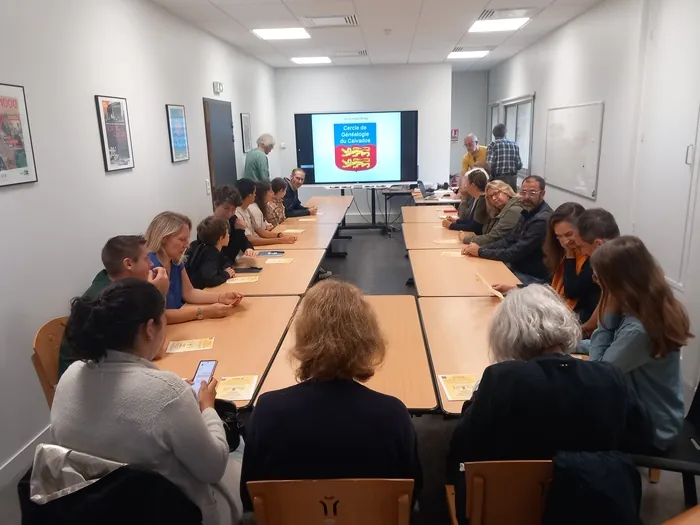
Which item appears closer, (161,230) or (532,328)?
(532,328)

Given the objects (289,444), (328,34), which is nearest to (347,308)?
(289,444)

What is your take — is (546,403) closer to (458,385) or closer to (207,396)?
(458,385)

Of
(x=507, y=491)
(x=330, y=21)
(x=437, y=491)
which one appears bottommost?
(x=437, y=491)

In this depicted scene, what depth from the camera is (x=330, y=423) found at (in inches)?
51.3

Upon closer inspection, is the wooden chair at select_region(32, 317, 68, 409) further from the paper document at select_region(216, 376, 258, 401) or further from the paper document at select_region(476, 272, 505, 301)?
the paper document at select_region(476, 272, 505, 301)

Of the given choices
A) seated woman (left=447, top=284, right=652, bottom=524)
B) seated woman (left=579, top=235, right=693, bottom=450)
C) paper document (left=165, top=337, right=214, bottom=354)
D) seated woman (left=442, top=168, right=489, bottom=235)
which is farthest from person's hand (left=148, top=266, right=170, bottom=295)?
seated woman (left=442, top=168, right=489, bottom=235)

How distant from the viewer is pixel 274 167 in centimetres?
891

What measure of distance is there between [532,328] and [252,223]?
11.3 ft

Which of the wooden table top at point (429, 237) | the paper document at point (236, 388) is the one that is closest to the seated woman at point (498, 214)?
the wooden table top at point (429, 237)

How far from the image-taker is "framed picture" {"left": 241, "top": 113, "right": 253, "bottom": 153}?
703cm

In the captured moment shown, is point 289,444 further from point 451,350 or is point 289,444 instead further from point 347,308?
point 451,350

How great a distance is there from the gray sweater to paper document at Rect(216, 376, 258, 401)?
1.60 ft

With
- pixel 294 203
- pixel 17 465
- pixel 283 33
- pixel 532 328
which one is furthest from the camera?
pixel 294 203

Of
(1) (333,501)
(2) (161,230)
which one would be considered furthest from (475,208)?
(1) (333,501)
